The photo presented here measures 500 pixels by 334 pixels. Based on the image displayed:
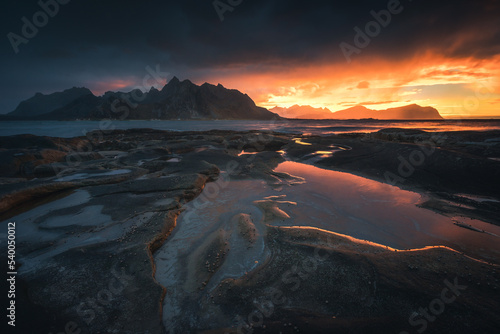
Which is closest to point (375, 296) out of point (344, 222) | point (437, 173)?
point (344, 222)

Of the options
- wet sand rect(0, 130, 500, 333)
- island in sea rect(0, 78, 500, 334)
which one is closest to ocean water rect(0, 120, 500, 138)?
island in sea rect(0, 78, 500, 334)

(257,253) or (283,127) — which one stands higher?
(283,127)

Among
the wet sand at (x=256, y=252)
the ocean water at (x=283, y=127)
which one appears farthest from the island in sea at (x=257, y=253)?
the ocean water at (x=283, y=127)

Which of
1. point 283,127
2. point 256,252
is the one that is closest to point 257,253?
point 256,252

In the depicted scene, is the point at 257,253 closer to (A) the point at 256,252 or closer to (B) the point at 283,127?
(A) the point at 256,252

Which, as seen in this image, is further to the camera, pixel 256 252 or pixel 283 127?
pixel 283 127

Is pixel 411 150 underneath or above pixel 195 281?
above

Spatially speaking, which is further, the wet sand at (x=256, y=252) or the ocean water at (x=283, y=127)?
the ocean water at (x=283, y=127)

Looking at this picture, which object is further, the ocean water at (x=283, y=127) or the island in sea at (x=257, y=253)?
the ocean water at (x=283, y=127)

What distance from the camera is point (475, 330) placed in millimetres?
3498

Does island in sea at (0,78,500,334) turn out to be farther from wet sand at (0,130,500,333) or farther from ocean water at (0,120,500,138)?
ocean water at (0,120,500,138)

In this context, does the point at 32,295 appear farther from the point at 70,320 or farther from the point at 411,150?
the point at 411,150

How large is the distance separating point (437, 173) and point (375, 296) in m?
12.3

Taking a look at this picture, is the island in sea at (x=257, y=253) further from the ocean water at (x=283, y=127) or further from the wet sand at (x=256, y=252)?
the ocean water at (x=283, y=127)
